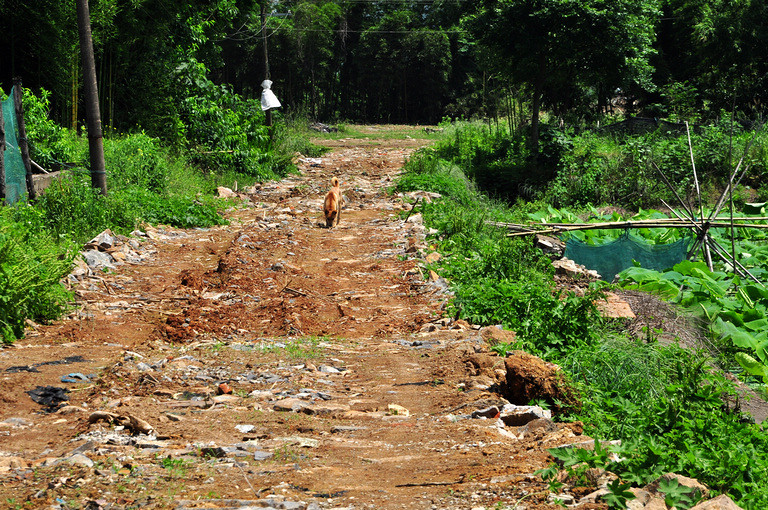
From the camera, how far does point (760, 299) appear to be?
298 inches

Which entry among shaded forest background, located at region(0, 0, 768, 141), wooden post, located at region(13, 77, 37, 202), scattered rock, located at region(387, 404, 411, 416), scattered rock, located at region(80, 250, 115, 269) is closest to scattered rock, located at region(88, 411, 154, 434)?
scattered rock, located at region(387, 404, 411, 416)

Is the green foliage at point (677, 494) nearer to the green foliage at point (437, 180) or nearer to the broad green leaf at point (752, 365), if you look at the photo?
the broad green leaf at point (752, 365)

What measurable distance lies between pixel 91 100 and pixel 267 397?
6.76 m

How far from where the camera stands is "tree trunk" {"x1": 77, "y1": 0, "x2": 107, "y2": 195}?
30.4 feet

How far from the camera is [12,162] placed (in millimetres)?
8469

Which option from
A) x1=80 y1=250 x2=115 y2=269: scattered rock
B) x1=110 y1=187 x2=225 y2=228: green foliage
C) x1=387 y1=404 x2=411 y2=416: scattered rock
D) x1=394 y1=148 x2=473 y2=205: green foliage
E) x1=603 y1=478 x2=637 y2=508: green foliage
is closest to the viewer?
x1=603 y1=478 x2=637 y2=508: green foliage

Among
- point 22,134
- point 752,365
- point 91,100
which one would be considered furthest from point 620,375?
point 91,100

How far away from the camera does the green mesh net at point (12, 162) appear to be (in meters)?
8.37

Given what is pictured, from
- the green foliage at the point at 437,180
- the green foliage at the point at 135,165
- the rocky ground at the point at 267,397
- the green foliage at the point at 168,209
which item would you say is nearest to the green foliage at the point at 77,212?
the green foliage at the point at 168,209

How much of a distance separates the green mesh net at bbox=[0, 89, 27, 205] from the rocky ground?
3.98 feet

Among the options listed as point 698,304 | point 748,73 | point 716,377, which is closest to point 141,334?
point 716,377

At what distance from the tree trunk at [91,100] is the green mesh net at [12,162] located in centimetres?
106

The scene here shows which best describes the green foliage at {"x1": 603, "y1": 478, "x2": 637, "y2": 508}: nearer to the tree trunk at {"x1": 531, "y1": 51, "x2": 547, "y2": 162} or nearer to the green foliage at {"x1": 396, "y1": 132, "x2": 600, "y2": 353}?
the green foliage at {"x1": 396, "y1": 132, "x2": 600, "y2": 353}

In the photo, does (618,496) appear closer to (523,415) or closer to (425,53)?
(523,415)
